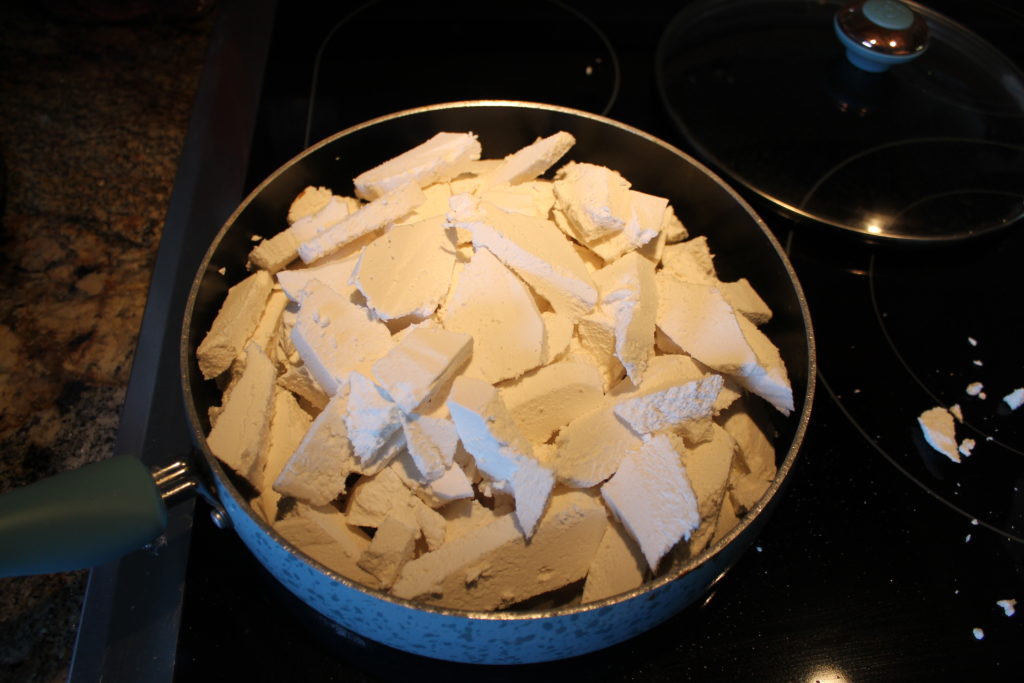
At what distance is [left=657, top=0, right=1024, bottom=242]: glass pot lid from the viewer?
3.65ft

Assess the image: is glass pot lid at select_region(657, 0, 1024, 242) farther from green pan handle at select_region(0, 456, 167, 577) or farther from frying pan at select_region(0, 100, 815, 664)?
green pan handle at select_region(0, 456, 167, 577)

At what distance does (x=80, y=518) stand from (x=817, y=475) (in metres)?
0.80

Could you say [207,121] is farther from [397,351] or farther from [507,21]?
[397,351]

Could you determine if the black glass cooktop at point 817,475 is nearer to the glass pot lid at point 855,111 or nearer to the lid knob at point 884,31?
the glass pot lid at point 855,111

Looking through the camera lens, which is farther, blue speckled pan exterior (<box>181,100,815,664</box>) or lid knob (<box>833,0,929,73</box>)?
lid knob (<box>833,0,929,73</box>)

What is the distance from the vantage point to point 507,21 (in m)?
1.36

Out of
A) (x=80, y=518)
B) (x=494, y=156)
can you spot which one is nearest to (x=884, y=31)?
(x=494, y=156)

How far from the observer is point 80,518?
1.88 ft

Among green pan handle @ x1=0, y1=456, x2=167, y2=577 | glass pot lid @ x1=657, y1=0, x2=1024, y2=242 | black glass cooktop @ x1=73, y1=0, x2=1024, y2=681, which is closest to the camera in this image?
green pan handle @ x1=0, y1=456, x2=167, y2=577

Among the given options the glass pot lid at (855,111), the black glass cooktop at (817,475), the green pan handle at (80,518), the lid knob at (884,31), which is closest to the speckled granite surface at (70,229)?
the black glass cooktop at (817,475)

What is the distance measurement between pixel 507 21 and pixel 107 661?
1.21 metres

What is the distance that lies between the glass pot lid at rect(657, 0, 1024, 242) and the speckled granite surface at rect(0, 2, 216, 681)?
2.92 feet

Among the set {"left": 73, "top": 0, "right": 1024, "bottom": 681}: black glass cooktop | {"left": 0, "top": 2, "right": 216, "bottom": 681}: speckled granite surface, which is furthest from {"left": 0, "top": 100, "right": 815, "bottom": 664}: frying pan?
{"left": 0, "top": 2, "right": 216, "bottom": 681}: speckled granite surface

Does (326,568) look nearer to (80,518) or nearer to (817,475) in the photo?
(80,518)
